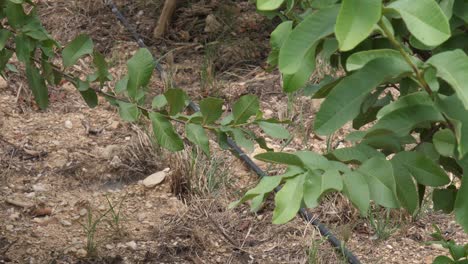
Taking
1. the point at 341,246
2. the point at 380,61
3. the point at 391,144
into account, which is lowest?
the point at 341,246

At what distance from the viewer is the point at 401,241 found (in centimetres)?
335

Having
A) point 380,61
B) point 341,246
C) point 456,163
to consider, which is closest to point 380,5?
point 380,61

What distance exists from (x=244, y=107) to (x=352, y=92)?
0.87 metres

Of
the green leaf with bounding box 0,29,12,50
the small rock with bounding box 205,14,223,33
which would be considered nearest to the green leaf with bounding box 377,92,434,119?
the green leaf with bounding box 0,29,12,50

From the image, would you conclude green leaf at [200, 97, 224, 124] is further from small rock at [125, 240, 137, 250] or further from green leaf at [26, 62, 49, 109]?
small rock at [125, 240, 137, 250]

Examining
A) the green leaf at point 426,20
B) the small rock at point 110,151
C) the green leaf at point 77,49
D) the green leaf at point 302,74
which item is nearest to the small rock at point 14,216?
the small rock at point 110,151

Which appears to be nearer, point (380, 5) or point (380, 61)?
point (380, 5)

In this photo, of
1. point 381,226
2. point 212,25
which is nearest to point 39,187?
point 381,226

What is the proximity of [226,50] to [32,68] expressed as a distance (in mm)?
2624

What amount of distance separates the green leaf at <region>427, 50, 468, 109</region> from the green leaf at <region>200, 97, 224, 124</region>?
937 mm

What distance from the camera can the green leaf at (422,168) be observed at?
47.2 inches

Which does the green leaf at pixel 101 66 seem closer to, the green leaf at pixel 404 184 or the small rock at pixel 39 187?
the green leaf at pixel 404 184

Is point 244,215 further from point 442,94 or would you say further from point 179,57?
point 442,94

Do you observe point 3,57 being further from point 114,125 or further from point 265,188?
point 114,125
